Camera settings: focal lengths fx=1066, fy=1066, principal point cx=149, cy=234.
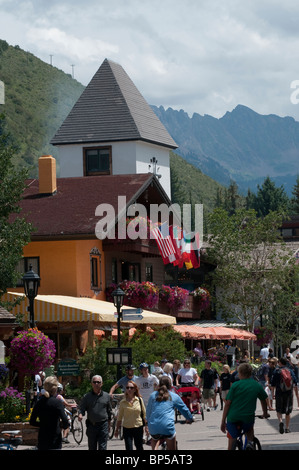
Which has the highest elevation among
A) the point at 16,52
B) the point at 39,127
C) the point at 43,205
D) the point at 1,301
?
the point at 16,52

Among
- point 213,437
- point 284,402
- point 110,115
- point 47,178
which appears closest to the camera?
point 213,437

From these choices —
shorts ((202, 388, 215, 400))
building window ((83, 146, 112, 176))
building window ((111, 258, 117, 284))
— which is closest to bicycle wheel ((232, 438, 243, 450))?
shorts ((202, 388, 215, 400))

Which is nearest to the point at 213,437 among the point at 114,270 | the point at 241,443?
the point at 241,443

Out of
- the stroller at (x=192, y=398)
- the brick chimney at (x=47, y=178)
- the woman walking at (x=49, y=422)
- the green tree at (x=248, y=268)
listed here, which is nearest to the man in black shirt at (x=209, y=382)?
the stroller at (x=192, y=398)

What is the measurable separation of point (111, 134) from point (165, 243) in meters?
24.0

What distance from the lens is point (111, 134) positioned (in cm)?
7138

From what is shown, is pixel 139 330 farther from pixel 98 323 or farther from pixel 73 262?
pixel 73 262

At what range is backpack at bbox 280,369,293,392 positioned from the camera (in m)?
24.5

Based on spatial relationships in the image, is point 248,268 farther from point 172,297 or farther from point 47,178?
point 47,178

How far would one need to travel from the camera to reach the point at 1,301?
35.2 meters
